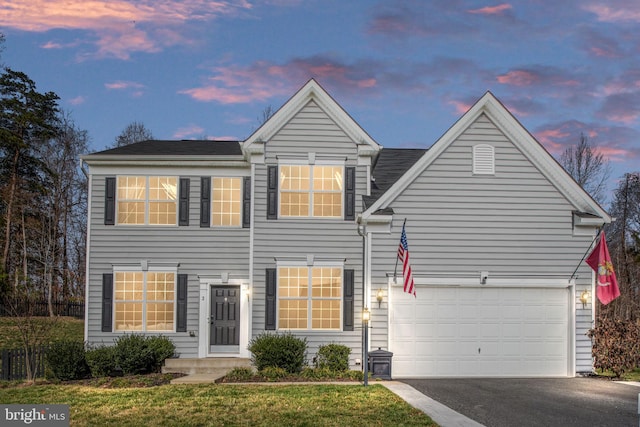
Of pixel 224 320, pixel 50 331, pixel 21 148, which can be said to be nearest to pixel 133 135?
pixel 21 148

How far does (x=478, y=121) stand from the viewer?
17.8 meters

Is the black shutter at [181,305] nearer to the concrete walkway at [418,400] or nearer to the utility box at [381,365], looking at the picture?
the concrete walkway at [418,400]

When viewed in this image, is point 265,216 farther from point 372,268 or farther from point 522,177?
point 522,177

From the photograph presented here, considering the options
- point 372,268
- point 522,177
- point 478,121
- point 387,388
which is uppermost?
point 478,121

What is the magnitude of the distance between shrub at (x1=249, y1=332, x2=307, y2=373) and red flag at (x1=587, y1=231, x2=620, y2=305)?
7.75m

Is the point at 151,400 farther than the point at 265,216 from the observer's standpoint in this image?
No

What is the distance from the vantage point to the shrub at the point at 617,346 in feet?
54.6

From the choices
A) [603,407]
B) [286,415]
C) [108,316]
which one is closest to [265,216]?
[108,316]

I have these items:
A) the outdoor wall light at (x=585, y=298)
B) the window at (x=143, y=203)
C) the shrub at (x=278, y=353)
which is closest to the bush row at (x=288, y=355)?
the shrub at (x=278, y=353)

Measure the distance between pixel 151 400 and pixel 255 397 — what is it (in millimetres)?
2018

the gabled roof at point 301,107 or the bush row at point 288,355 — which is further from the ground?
the gabled roof at point 301,107

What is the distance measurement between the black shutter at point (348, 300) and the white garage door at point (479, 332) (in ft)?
3.76

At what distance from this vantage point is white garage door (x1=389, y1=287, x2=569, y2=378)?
17.2m

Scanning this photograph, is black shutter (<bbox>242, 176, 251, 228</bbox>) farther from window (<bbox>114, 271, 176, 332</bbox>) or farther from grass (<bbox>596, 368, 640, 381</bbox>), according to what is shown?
grass (<bbox>596, 368, 640, 381</bbox>)
